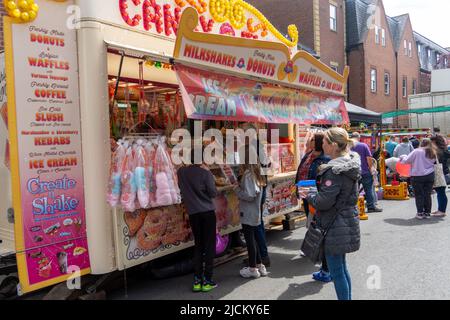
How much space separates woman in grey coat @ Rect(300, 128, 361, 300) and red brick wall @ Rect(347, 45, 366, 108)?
21.5 m

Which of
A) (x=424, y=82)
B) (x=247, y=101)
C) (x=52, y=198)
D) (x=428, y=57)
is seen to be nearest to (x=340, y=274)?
(x=247, y=101)

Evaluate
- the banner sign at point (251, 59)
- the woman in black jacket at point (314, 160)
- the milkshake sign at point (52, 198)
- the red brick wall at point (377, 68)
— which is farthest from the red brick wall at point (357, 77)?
the milkshake sign at point (52, 198)

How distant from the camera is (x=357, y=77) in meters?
23.8

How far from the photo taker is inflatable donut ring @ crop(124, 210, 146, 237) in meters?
4.20

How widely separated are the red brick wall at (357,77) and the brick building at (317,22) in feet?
2.15

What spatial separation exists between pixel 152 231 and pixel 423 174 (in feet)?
18.3

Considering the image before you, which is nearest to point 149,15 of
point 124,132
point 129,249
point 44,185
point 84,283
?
point 124,132

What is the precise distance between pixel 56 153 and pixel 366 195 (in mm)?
6957

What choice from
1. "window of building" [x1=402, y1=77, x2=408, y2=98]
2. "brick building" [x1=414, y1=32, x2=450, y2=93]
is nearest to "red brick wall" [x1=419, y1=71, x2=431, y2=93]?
"brick building" [x1=414, y1=32, x2=450, y2=93]

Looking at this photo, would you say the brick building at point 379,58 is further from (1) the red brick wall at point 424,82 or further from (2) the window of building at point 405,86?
(1) the red brick wall at point 424,82

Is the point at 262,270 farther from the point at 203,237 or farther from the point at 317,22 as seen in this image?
the point at 317,22

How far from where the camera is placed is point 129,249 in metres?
4.21

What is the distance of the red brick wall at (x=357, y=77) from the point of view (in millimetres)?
23422

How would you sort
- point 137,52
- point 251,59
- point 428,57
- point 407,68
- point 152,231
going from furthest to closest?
point 428,57 → point 407,68 → point 251,59 → point 152,231 → point 137,52
